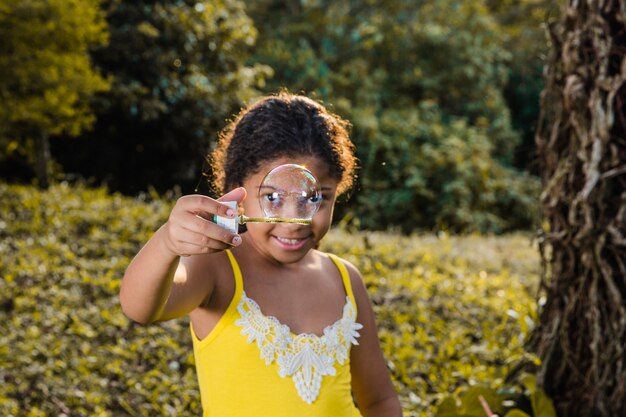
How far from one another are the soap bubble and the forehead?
0.65ft

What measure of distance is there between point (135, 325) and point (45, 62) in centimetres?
321

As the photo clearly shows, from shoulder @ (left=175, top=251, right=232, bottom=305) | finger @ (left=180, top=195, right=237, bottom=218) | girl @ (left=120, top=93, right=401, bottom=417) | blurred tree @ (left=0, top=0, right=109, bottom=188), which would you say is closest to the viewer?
finger @ (left=180, top=195, right=237, bottom=218)

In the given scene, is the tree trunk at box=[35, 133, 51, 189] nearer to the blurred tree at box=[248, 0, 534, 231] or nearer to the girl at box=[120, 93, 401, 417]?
the blurred tree at box=[248, 0, 534, 231]

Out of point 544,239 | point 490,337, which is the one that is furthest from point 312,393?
point 490,337

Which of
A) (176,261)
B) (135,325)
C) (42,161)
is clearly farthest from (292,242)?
(42,161)

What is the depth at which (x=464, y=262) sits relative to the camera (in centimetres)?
614

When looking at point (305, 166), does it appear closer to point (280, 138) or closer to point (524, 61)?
point (280, 138)

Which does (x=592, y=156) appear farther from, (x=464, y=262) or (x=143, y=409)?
(x=464, y=262)

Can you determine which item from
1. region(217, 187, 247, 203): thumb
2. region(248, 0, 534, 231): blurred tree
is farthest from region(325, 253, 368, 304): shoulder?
region(248, 0, 534, 231): blurred tree

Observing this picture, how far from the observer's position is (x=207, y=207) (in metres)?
1.52

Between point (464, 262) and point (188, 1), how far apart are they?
3979 mm

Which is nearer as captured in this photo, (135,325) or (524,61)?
(135,325)

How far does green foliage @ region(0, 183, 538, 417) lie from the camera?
12.8 feet

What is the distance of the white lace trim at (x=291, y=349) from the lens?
210 cm
